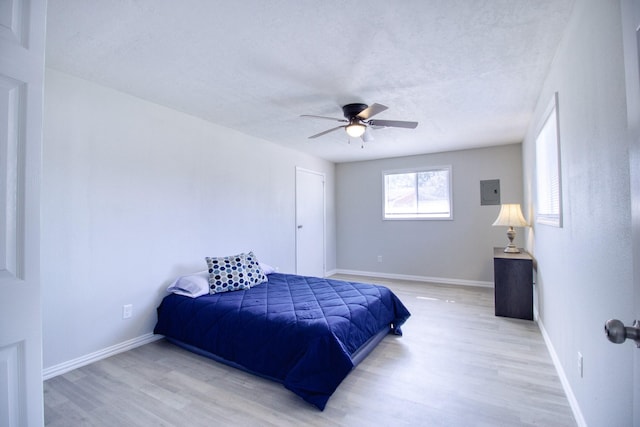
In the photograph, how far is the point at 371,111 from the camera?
2748 millimetres

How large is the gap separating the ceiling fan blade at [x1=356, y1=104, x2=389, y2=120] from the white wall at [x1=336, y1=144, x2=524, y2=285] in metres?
3.07

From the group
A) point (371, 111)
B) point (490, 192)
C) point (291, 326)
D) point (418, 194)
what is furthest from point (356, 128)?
point (490, 192)

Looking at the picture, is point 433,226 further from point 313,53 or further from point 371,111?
point 313,53

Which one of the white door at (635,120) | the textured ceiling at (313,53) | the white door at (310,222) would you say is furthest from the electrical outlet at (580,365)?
the white door at (310,222)

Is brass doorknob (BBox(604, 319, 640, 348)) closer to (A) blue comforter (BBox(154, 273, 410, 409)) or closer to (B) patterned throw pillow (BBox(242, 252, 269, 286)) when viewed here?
(A) blue comforter (BBox(154, 273, 410, 409))

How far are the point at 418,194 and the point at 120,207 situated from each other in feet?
15.5

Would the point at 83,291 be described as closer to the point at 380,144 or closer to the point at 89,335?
the point at 89,335

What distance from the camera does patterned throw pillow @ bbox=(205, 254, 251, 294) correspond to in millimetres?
3133

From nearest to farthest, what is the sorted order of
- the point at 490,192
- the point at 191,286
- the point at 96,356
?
the point at 96,356, the point at 191,286, the point at 490,192

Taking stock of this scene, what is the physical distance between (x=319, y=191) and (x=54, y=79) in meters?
4.15

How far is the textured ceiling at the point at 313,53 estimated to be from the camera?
1.75m

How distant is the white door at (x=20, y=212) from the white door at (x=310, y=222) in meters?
4.21

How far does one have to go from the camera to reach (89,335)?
102 inches

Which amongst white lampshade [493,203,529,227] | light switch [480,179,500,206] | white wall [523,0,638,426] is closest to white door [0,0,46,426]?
white wall [523,0,638,426]
